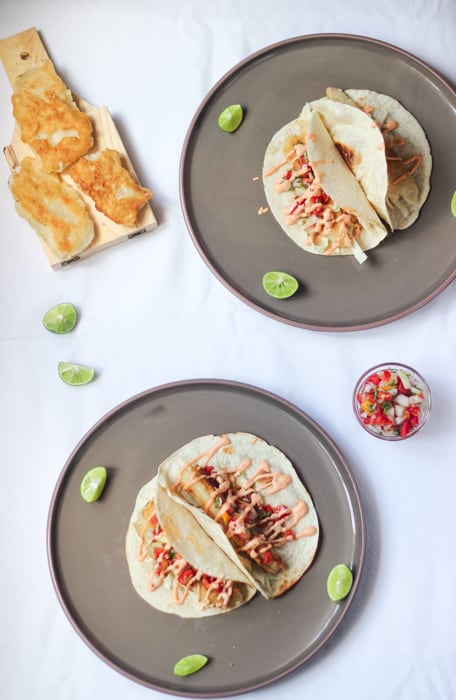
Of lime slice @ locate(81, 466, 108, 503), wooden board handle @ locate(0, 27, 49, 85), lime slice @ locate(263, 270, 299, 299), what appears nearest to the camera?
lime slice @ locate(81, 466, 108, 503)

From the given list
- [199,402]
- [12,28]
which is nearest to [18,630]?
[199,402]

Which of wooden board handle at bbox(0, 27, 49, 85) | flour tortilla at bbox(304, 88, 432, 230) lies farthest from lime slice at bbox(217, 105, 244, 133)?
wooden board handle at bbox(0, 27, 49, 85)

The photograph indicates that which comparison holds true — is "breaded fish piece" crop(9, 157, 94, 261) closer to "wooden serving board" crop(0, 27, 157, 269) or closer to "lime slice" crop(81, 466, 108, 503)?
"wooden serving board" crop(0, 27, 157, 269)

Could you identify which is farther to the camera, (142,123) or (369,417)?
(142,123)

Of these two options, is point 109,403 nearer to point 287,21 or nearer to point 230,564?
point 230,564

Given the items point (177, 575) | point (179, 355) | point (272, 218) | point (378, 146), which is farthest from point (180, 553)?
point (378, 146)

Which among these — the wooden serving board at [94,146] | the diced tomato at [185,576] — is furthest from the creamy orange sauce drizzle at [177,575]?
the wooden serving board at [94,146]

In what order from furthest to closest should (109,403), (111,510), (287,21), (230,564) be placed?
(287,21)
(109,403)
(111,510)
(230,564)

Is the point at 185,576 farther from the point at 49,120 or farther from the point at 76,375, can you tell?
the point at 49,120
